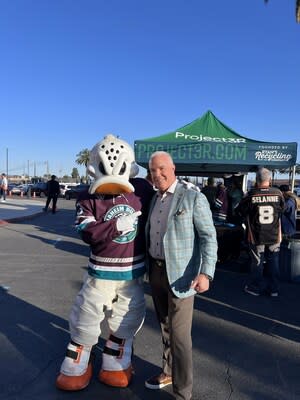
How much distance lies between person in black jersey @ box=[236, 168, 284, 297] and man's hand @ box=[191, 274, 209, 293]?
2.99 m

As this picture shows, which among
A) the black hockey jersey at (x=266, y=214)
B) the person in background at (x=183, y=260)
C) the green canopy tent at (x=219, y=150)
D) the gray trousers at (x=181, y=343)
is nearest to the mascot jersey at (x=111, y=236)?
the person in background at (x=183, y=260)

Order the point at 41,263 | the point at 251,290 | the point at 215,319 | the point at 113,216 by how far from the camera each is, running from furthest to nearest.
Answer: the point at 41,263 < the point at 251,290 < the point at 215,319 < the point at 113,216

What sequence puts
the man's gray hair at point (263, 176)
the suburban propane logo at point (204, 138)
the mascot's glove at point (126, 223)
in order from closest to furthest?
1. the mascot's glove at point (126, 223)
2. the man's gray hair at point (263, 176)
3. the suburban propane logo at point (204, 138)

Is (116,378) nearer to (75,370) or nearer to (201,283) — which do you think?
(75,370)

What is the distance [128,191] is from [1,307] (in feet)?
9.54

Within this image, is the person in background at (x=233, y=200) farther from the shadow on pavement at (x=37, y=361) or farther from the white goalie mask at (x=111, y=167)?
the white goalie mask at (x=111, y=167)

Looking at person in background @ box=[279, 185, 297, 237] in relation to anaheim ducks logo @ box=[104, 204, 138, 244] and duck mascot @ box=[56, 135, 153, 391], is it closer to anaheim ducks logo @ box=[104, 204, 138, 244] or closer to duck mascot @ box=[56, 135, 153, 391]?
duck mascot @ box=[56, 135, 153, 391]

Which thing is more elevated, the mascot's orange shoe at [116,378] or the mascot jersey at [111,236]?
the mascot jersey at [111,236]

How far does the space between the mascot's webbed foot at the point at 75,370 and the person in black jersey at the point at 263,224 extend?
319cm

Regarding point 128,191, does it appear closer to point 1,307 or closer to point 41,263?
point 1,307

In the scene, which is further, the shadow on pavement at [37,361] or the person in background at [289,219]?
the person in background at [289,219]

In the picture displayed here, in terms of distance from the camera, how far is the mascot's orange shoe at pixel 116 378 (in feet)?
Result: 10.4

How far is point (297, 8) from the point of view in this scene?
12180 millimetres

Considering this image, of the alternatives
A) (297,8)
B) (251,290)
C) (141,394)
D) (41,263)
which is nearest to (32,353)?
(141,394)
